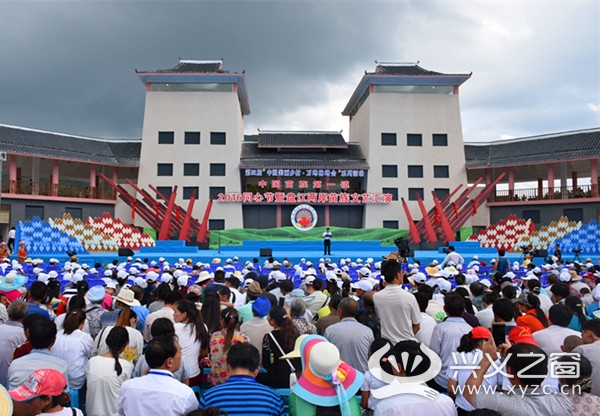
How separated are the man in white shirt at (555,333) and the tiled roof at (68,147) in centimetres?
2807

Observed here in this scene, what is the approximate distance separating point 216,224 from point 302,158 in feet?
24.0

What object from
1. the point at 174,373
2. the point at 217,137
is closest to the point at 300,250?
the point at 217,137

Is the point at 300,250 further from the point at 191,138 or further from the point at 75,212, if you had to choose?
the point at 75,212

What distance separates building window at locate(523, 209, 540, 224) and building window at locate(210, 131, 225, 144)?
67.3 ft

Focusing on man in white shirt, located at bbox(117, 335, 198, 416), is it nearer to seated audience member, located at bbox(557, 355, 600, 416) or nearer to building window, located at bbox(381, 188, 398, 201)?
seated audience member, located at bbox(557, 355, 600, 416)

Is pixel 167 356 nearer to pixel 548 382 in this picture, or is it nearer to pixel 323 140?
pixel 548 382

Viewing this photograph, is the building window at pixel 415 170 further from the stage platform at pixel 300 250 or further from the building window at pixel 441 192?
the stage platform at pixel 300 250

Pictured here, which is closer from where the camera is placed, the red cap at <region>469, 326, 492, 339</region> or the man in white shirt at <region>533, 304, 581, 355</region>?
the red cap at <region>469, 326, 492, 339</region>

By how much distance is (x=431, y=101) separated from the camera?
31656 millimetres

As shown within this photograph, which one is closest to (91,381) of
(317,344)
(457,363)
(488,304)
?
(317,344)

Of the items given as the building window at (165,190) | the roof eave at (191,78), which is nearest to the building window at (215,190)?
the building window at (165,190)

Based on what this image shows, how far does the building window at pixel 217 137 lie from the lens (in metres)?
30.7

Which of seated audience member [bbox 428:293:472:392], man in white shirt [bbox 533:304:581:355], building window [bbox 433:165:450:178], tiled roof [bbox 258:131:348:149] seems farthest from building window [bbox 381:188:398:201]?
seated audience member [bbox 428:293:472:392]

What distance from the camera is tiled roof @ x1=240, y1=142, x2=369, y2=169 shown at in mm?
30281
